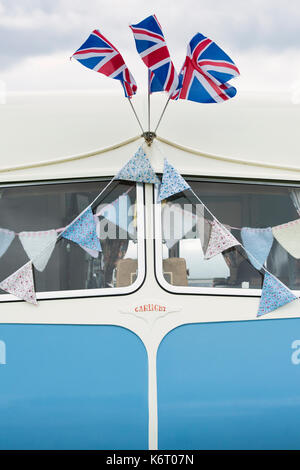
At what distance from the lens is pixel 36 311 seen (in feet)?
13.0

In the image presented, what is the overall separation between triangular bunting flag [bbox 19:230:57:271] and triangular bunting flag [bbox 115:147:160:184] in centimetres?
57

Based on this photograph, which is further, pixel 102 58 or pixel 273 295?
pixel 273 295

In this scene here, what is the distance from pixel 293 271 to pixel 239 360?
26.8 inches

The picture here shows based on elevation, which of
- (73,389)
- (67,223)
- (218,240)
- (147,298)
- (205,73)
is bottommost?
(73,389)

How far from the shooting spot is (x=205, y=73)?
3.87 metres

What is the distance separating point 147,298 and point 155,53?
4.69ft

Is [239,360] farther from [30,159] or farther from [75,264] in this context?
[30,159]

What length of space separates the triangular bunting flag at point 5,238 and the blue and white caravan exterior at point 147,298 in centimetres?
3

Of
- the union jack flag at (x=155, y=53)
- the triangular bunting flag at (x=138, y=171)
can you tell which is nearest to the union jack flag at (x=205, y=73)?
the union jack flag at (x=155, y=53)

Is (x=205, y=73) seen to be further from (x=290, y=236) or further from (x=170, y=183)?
(x=290, y=236)

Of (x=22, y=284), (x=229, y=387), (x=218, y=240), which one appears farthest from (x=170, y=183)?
(x=229, y=387)

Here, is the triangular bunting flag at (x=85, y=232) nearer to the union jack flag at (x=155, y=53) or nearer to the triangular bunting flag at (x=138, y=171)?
the triangular bunting flag at (x=138, y=171)

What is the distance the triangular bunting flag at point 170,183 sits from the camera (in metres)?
3.96

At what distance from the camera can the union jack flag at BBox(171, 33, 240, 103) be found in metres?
3.81
